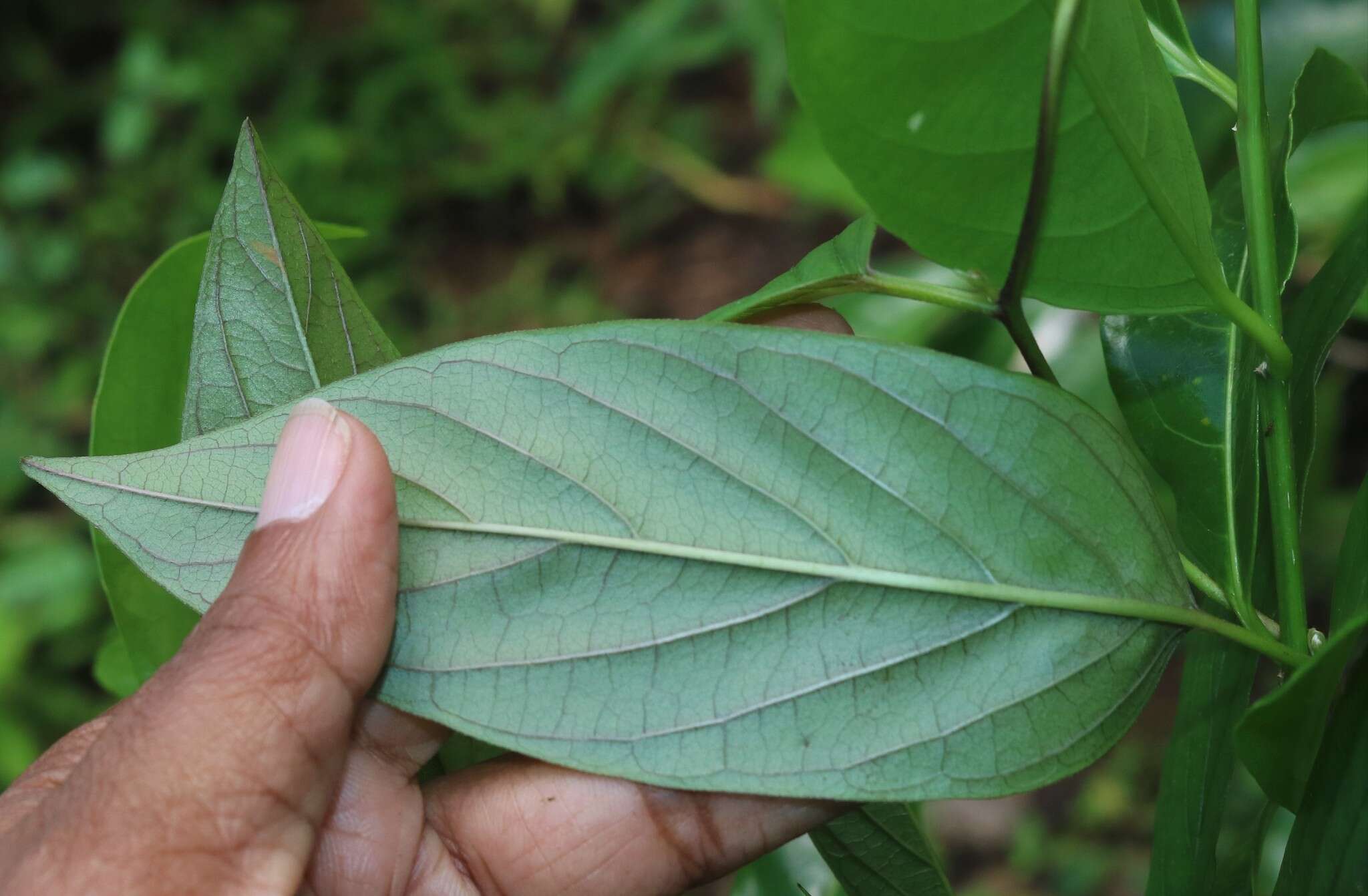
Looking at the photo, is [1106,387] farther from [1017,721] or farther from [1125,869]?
[1125,869]

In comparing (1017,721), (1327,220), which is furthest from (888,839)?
(1327,220)

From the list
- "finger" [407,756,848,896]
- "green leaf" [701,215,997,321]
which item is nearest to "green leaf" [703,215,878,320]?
"green leaf" [701,215,997,321]

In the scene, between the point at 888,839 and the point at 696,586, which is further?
the point at 888,839

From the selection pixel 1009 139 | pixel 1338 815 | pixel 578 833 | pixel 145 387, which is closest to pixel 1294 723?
pixel 1338 815

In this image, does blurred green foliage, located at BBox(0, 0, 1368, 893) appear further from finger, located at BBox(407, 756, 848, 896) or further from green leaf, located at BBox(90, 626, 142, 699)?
finger, located at BBox(407, 756, 848, 896)

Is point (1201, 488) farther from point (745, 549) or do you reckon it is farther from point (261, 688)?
point (261, 688)

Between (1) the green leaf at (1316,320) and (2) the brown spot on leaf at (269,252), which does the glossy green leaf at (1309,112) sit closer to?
(1) the green leaf at (1316,320)
